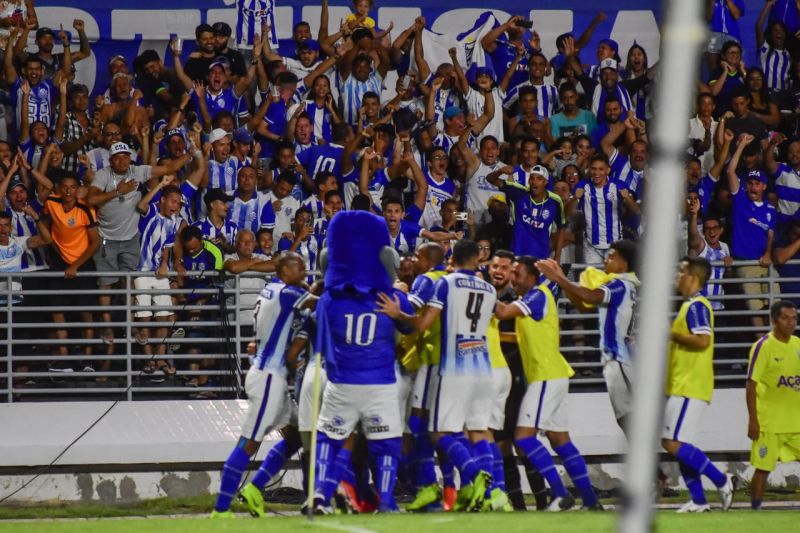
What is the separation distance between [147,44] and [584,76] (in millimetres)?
5987

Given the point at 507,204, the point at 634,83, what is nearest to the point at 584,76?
the point at 634,83

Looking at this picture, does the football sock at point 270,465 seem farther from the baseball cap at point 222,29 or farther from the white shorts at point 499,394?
the baseball cap at point 222,29

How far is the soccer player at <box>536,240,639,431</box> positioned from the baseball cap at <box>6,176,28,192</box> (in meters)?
6.86

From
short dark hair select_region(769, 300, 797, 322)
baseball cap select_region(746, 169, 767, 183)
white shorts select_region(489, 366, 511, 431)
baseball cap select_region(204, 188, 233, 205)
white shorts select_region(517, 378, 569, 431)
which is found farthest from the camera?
baseball cap select_region(746, 169, 767, 183)

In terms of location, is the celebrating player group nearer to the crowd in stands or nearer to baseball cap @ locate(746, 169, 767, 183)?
the crowd in stands

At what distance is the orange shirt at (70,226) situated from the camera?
46.6 ft

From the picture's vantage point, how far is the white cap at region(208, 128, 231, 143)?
50.7 ft

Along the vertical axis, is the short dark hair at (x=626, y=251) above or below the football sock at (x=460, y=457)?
above

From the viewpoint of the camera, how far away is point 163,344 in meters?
14.0

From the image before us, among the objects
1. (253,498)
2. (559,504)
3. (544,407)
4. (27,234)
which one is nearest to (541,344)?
(544,407)

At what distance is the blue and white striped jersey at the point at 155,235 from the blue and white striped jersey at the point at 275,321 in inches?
155

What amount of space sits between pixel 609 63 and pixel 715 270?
11.8 ft

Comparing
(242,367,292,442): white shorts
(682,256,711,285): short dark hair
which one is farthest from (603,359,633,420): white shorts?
(242,367,292,442): white shorts

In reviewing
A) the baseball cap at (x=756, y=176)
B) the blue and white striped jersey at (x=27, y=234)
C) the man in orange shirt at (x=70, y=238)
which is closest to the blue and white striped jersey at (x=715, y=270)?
the baseball cap at (x=756, y=176)
